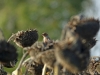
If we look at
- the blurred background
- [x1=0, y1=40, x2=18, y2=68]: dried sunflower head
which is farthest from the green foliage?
[x1=0, y1=40, x2=18, y2=68]: dried sunflower head

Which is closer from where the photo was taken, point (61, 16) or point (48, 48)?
point (48, 48)

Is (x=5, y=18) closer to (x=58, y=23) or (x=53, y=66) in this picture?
(x=58, y=23)

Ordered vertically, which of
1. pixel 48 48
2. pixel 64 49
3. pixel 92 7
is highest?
pixel 92 7

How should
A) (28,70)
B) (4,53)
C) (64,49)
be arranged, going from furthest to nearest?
(28,70) < (4,53) < (64,49)

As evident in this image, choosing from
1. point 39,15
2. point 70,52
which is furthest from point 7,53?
point 39,15

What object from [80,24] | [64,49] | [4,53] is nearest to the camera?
[64,49]

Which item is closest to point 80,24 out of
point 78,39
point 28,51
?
point 78,39

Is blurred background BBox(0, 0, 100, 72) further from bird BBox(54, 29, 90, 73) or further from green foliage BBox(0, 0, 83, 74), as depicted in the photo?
bird BBox(54, 29, 90, 73)
